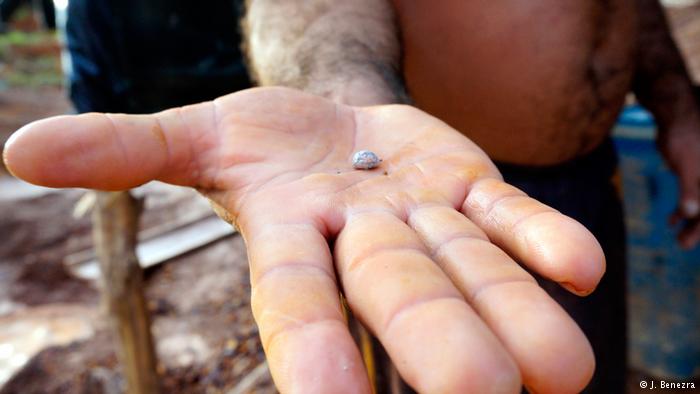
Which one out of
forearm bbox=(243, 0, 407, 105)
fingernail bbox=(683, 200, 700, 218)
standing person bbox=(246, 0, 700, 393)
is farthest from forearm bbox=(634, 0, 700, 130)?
forearm bbox=(243, 0, 407, 105)

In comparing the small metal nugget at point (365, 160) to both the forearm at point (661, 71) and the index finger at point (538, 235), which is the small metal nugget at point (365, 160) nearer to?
the index finger at point (538, 235)

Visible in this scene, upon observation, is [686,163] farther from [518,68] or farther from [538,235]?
[538,235]

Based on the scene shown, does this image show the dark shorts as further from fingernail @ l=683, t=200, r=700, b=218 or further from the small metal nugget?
the small metal nugget

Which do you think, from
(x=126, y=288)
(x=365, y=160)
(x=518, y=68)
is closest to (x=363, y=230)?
(x=365, y=160)

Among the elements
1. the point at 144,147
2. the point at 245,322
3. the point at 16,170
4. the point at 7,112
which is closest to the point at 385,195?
the point at 144,147

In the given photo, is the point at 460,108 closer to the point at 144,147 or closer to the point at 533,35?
the point at 533,35

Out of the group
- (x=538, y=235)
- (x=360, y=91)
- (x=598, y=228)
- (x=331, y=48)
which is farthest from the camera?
(x=598, y=228)
